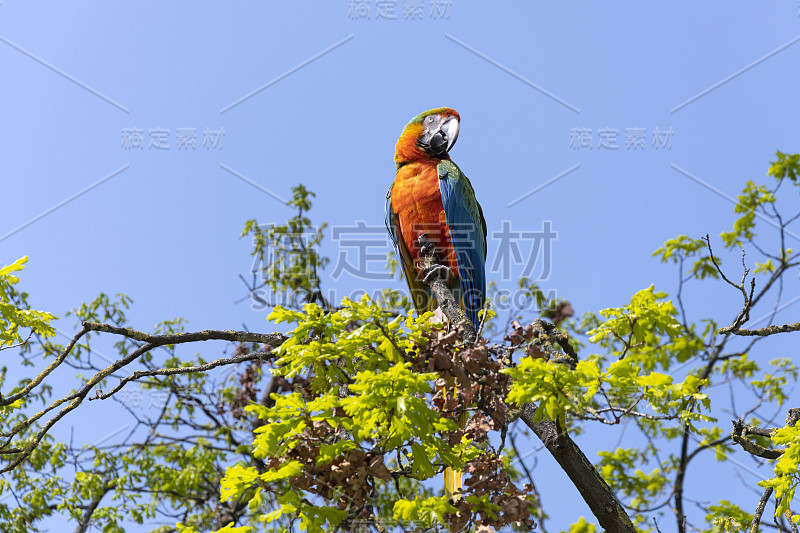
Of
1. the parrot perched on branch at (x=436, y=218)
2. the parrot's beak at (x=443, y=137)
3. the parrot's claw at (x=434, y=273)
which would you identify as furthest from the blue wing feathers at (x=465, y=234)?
the parrot's claw at (x=434, y=273)

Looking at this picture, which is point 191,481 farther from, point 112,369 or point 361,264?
point 112,369

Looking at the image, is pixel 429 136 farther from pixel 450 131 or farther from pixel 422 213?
pixel 422 213

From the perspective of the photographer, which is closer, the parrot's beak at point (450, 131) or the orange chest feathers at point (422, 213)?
the orange chest feathers at point (422, 213)

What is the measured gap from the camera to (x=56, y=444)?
17.4ft

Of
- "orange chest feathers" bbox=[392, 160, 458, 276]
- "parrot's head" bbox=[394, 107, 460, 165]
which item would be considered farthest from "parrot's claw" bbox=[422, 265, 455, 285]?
"parrot's head" bbox=[394, 107, 460, 165]

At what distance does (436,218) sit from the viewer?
4332 millimetres

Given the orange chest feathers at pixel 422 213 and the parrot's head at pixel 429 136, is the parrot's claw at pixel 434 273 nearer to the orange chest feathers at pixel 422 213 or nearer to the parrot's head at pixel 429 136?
the orange chest feathers at pixel 422 213

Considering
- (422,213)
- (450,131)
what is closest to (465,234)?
(422,213)

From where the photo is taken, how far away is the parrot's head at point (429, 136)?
468 cm

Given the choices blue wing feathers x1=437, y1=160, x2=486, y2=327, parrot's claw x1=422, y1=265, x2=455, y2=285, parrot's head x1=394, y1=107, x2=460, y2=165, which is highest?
parrot's head x1=394, y1=107, x2=460, y2=165

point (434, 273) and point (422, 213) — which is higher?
point (422, 213)

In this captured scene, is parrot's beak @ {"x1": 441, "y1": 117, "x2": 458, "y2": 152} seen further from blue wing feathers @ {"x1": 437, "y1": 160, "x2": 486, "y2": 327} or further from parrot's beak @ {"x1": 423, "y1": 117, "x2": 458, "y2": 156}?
blue wing feathers @ {"x1": 437, "y1": 160, "x2": 486, "y2": 327}

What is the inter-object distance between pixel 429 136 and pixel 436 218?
0.78 metres

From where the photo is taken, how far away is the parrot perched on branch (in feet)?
14.0
